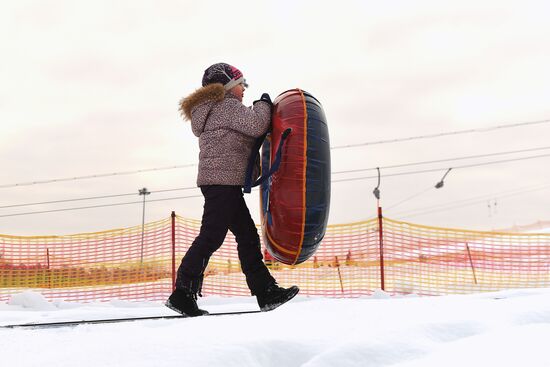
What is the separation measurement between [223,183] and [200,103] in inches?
24.5

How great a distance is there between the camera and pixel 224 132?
11.5 ft

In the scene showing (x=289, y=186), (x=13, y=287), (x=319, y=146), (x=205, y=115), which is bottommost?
(x=13, y=287)

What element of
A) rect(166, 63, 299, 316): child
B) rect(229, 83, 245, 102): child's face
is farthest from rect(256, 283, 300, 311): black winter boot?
rect(229, 83, 245, 102): child's face

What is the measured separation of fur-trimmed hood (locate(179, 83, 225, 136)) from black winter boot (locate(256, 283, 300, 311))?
1249mm

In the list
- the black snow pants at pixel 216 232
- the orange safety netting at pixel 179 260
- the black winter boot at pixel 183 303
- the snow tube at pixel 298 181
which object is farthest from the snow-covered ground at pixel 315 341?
the orange safety netting at pixel 179 260

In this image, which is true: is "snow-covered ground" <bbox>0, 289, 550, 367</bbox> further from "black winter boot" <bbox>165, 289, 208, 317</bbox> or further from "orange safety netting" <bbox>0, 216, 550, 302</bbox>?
"orange safety netting" <bbox>0, 216, 550, 302</bbox>

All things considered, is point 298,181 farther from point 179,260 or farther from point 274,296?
point 179,260

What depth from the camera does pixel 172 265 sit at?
26.1 feet

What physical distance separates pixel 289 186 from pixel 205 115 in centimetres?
80

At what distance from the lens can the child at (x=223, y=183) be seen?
348 centimetres

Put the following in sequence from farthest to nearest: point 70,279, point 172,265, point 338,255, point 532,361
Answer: point 70,279
point 338,255
point 172,265
point 532,361

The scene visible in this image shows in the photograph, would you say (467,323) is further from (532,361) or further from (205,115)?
(205,115)

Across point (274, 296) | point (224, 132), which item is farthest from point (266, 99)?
point (274, 296)

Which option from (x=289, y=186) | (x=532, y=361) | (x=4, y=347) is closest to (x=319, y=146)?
(x=289, y=186)
